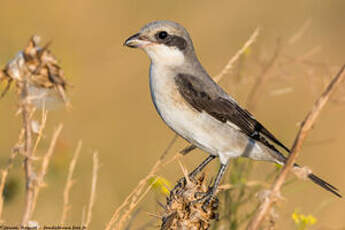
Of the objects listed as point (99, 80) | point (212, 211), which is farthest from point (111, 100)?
point (212, 211)

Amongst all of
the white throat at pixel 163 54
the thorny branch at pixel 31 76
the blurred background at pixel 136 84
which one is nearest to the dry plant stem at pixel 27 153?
the thorny branch at pixel 31 76

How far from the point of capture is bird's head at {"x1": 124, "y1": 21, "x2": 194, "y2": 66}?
13.0ft

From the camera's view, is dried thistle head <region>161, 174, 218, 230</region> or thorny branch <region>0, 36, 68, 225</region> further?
dried thistle head <region>161, 174, 218, 230</region>

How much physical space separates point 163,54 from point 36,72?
194 centimetres

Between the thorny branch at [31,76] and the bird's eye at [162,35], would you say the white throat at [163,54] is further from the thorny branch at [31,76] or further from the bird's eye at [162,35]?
the thorny branch at [31,76]

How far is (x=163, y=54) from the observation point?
4.04 m

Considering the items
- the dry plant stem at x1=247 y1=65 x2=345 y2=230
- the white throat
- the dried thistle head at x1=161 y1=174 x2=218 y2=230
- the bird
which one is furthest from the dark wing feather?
the dry plant stem at x1=247 y1=65 x2=345 y2=230

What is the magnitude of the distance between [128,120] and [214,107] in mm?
4168

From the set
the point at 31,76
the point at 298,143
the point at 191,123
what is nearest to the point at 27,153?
the point at 31,76

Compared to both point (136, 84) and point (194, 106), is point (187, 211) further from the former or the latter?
point (136, 84)

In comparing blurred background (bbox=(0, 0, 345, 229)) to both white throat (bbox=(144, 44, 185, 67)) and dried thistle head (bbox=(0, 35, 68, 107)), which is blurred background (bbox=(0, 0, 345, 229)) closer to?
white throat (bbox=(144, 44, 185, 67))

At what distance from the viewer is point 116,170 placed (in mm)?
6723

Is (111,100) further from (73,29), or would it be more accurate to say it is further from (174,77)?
(174,77)

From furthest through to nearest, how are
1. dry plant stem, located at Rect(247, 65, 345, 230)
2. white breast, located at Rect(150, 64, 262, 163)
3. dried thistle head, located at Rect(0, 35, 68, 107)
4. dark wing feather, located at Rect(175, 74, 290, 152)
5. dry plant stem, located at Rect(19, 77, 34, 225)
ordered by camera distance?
1. dark wing feather, located at Rect(175, 74, 290, 152)
2. white breast, located at Rect(150, 64, 262, 163)
3. dried thistle head, located at Rect(0, 35, 68, 107)
4. dry plant stem, located at Rect(247, 65, 345, 230)
5. dry plant stem, located at Rect(19, 77, 34, 225)
